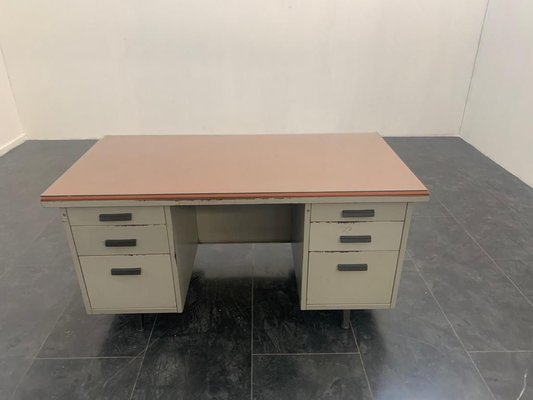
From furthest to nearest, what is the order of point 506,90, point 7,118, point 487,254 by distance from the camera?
point 7,118, point 506,90, point 487,254

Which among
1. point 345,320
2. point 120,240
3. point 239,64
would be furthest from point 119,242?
point 239,64

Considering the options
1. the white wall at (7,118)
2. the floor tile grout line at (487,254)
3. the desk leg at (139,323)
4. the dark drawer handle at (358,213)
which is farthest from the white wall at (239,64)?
the dark drawer handle at (358,213)

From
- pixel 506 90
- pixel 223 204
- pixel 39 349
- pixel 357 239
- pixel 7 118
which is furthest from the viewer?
pixel 7 118

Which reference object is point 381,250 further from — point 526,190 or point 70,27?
point 70,27

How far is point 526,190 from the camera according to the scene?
3295mm

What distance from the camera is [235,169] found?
1.73 m

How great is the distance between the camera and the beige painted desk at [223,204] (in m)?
1.53

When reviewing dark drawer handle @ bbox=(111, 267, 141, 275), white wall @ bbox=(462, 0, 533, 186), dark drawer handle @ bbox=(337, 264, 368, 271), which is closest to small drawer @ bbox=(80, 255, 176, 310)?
dark drawer handle @ bbox=(111, 267, 141, 275)

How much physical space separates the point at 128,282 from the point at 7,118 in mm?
3579

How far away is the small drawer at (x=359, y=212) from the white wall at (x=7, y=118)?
3.95 m

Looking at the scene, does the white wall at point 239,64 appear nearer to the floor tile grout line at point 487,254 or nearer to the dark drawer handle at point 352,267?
the floor tile grout line at point 487,254

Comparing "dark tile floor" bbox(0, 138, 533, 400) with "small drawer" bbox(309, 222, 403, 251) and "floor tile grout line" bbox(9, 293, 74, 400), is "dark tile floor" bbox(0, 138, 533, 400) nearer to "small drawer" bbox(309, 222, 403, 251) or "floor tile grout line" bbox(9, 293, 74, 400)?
"floor tile grout line" bbox(9, 293, 74, 400)

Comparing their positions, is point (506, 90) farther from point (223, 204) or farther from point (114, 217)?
point (114, 217)

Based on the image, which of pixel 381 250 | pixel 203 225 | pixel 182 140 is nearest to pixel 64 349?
pixel 203 225
